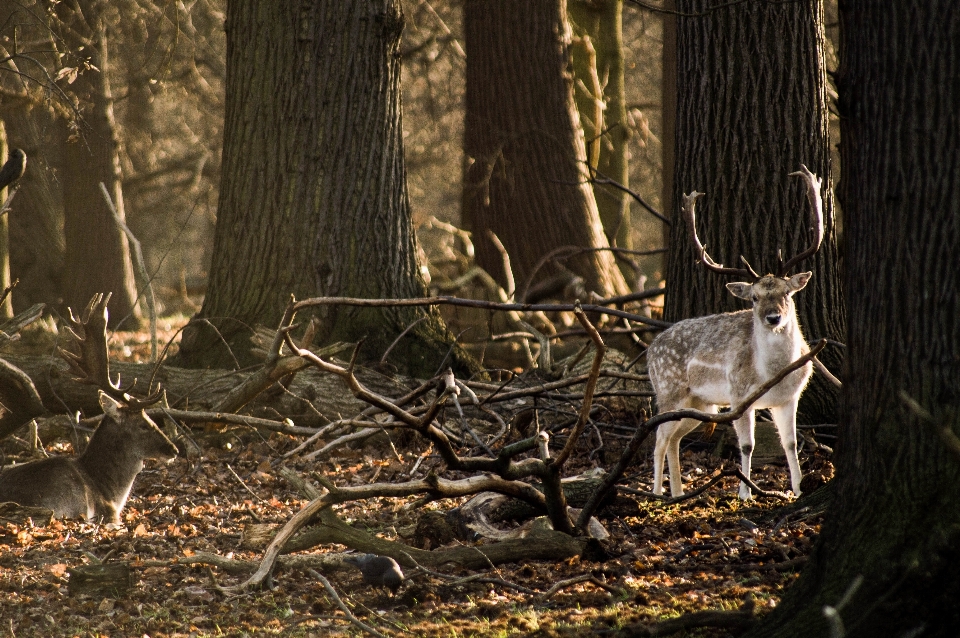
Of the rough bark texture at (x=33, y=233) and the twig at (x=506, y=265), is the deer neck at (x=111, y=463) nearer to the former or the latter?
the twig at (x=506, y=265)

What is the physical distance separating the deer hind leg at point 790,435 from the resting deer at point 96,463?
385 centimetres

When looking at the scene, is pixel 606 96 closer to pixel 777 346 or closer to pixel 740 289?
pixel 740 289

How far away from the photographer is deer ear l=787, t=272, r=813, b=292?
6.27 m

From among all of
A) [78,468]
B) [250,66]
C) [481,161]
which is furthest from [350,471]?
[481,161]

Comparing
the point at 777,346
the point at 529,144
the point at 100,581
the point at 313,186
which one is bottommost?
the point at 100,581

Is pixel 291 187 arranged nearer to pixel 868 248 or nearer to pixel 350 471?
pixel 350 471

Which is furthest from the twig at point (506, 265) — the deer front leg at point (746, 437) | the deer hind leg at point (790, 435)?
the deer hind leg at point (790, 435)

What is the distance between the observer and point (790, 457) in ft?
19.9

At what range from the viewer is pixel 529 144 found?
547 inches

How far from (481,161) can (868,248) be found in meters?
10.8

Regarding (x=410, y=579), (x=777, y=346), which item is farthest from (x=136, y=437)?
(x=777, y=346)

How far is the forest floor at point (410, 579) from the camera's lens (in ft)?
13.5

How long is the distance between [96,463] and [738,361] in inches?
176

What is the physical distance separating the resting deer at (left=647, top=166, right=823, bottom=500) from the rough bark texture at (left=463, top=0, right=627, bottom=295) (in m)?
7.02
